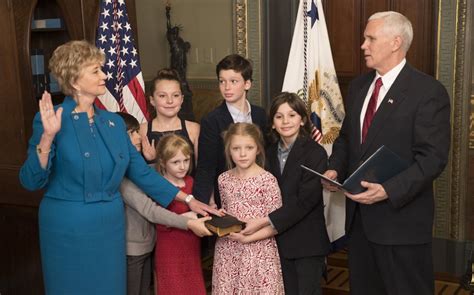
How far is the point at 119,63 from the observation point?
4.28m

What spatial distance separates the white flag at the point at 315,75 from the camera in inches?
162

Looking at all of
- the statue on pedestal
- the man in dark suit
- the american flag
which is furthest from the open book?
the statue on pedestal

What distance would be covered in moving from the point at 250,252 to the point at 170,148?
2.11ft

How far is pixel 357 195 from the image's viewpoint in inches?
111

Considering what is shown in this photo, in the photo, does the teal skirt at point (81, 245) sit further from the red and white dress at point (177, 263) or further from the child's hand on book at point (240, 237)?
the child's hand on book at point (240, 237)

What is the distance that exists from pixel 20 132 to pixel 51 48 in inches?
38.6

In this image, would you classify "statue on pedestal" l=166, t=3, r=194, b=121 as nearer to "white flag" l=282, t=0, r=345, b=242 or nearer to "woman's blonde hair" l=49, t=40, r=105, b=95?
"white flag" l=282, t=0, r=345, b=242

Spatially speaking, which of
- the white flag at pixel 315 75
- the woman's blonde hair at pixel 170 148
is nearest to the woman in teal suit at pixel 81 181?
the woman's blonde hair at pixel 170 148

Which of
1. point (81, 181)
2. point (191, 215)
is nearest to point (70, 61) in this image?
point (81, 181)

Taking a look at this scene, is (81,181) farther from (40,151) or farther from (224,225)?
(224,225)

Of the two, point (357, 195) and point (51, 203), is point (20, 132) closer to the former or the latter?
point (51, 203)

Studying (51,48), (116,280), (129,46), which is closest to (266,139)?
(116,280)

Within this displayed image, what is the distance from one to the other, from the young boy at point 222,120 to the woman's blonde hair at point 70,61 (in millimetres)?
814

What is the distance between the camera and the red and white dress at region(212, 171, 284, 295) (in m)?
3.06
